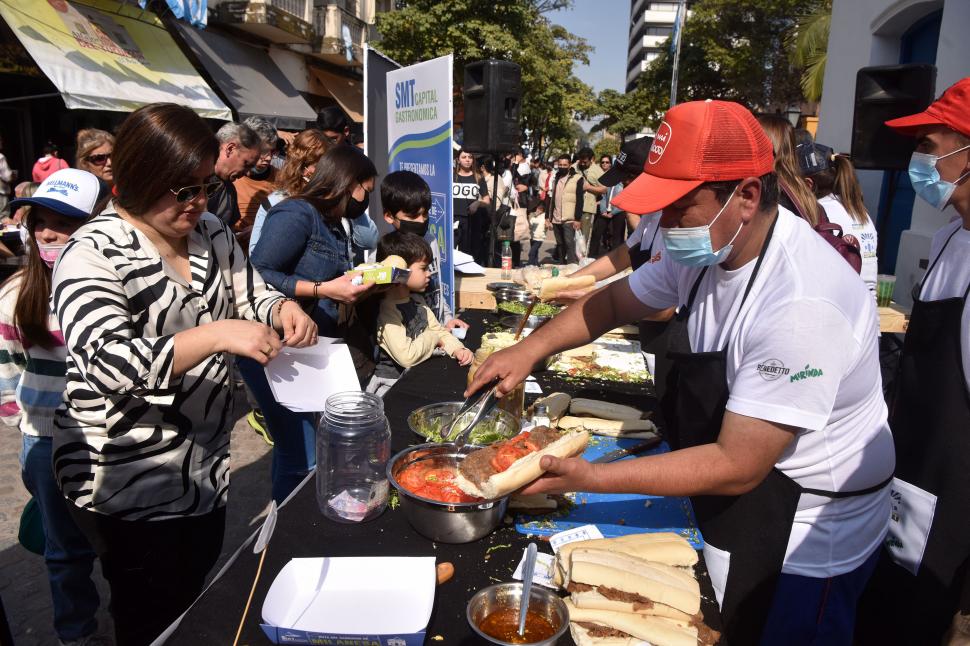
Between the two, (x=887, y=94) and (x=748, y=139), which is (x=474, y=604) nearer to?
(x=748, y=139)

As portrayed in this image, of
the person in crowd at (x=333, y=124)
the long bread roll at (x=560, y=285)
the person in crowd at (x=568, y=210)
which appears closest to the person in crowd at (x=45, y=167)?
the person in crowd at (x=333, y=124)

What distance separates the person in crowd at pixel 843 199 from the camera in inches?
164

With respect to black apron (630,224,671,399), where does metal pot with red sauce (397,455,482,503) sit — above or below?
below

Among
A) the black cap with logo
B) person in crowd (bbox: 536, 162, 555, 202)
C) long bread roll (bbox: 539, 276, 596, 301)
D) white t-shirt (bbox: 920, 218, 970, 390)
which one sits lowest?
long bread roll (bbox: 539, 276, 596, 301)

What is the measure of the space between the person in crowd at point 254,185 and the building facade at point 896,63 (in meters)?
6.19

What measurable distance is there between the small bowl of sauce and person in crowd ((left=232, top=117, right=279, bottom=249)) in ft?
13.3

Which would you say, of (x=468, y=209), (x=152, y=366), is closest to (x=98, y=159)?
(x=152, y=366)

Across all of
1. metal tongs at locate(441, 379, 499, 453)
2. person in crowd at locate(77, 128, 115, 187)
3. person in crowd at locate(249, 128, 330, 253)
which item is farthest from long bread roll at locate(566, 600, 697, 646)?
person in crowd at locate(77, 128, 115, 187)

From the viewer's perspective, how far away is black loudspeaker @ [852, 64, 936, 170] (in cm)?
597

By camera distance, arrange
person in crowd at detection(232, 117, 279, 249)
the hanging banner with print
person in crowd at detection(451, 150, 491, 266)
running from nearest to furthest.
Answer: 1. the hanging banner with print
2. person in crowd at detection(232, 117, 279, 249)
3. person in crowd at detection(451, 150, 491, 266)

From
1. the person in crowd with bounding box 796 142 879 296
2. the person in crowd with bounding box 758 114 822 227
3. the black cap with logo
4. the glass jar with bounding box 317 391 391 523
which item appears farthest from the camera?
the black cap with logo

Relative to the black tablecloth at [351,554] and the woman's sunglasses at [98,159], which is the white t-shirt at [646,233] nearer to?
the black tablecloth at [351,554]

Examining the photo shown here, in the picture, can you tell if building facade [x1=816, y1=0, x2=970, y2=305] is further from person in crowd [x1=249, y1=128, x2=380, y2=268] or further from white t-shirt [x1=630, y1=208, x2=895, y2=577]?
white t-shirt [x1=630, y1=208, x2=895, y2=577]

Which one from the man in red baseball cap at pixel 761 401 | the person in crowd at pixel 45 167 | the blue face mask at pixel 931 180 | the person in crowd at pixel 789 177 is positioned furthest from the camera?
the person in crowd at pixel 45 167
